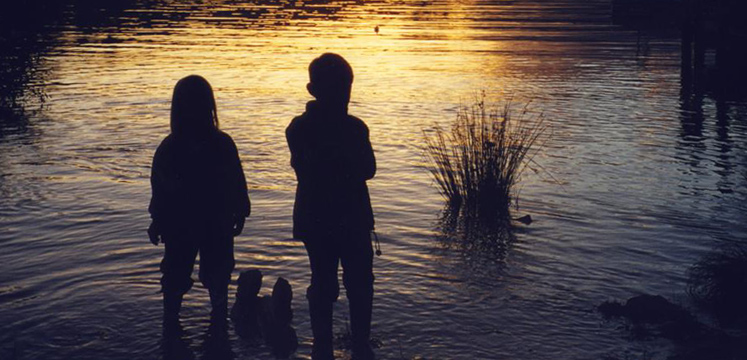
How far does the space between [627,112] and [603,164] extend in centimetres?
710

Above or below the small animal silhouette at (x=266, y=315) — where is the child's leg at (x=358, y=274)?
above

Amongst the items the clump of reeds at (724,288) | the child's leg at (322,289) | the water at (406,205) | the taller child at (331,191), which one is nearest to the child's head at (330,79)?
the taller child at (331,191)

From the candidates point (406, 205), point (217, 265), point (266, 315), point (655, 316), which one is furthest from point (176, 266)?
point (406, 205)

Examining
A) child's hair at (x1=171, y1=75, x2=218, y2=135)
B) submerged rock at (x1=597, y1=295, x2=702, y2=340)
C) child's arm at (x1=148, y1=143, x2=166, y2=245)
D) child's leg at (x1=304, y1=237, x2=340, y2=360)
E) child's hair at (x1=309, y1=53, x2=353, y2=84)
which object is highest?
child's hair at (x1=309, y1=53, x2=353, y2=84)

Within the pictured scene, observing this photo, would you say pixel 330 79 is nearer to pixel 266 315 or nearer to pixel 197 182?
→ pixel 197 182

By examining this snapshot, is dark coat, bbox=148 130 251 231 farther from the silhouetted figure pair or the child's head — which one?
the child's head

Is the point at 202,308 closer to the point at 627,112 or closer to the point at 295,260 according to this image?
the point at 295,260

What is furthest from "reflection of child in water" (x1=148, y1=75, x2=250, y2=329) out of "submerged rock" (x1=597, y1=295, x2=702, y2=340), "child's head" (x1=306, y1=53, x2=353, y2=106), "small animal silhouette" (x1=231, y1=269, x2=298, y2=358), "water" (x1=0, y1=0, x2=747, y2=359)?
"submerged rock" (x1=597, y1=295, x2=702, y2=340)

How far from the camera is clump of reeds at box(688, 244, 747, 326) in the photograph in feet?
24.0

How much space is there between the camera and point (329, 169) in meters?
5.70

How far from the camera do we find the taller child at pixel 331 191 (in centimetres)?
563

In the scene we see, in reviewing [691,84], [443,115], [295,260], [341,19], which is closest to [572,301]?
[295,260]

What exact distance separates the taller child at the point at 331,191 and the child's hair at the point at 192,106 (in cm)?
70

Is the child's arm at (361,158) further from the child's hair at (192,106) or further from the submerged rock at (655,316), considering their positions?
the submerged rock at (655,316)
